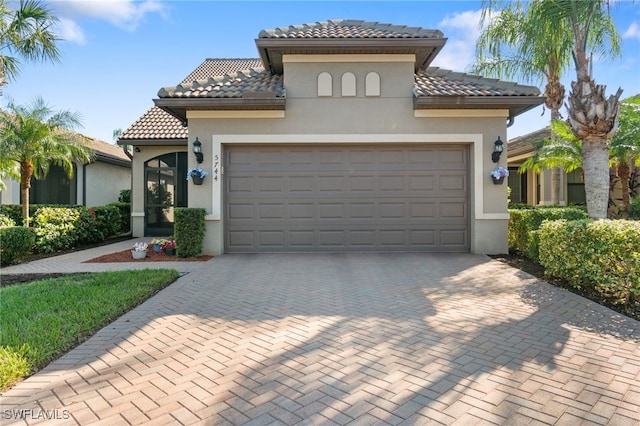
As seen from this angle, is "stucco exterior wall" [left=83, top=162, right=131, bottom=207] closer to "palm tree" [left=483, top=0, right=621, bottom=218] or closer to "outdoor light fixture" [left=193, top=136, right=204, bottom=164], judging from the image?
"outdoor light fixture" [left=193, top=136, right=204, bottom=164]

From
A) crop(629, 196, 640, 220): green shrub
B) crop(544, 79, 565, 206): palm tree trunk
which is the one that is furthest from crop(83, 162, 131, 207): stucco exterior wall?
crop(629, 196, 640, 220): green shrub

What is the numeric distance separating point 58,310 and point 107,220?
28.8 feet

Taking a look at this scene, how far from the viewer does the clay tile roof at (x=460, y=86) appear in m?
8.77

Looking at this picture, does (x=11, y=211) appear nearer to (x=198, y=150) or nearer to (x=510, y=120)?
(x=198, y=150)

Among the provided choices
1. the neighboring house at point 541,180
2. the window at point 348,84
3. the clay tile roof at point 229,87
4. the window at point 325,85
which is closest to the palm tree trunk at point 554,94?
the neighboring house at point 541,180

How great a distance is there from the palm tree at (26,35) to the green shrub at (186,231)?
589 cm

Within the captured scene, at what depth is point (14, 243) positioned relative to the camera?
8164mm

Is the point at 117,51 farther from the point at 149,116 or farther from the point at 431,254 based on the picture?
the point at 431,254

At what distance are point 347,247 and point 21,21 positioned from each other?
10307 millimetres

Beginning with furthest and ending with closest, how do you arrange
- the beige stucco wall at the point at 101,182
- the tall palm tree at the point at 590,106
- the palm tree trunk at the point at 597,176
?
the beige stucco wall at the point at 101,182 → the palm tree trunk at the point at 597,176 → the tall palm tree at the point at 590,106

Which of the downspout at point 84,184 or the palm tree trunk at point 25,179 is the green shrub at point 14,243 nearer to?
the palm tree trunk at point 25,179

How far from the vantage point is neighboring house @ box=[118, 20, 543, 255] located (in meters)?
9.10

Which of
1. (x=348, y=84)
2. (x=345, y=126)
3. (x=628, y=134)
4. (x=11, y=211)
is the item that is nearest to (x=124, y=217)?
(x=11, y=211)

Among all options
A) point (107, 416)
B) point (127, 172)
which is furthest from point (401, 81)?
point (127, 172)
